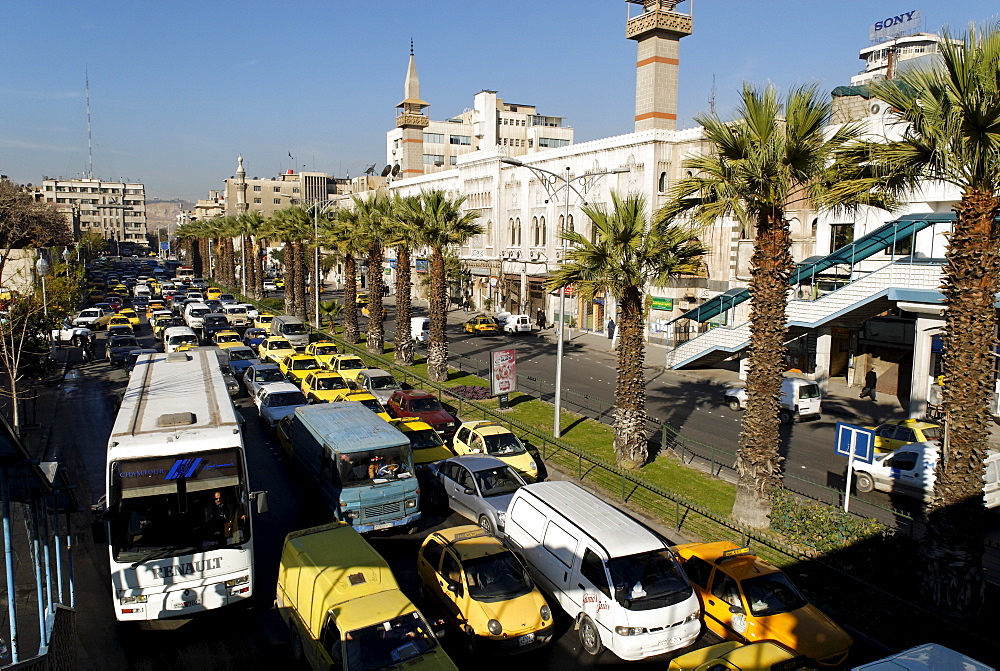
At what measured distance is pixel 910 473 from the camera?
56.8 feet

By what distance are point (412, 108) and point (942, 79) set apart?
8308 cm

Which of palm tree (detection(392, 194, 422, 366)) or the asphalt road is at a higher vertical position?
palm tree (detection(392, 194, 422, 366))

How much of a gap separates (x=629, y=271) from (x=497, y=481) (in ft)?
23.2

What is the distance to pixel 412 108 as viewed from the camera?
88.0 m

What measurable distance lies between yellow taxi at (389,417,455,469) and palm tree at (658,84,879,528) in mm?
7959

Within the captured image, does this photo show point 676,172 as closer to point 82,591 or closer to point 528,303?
point 528,303

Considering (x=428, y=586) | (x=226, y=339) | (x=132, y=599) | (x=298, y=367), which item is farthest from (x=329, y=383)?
(x=132, y=599)

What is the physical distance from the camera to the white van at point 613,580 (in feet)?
33.2

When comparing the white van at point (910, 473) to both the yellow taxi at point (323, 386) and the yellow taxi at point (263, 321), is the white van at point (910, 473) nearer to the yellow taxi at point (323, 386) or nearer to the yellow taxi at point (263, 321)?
the yellow taxi at point (323, 386)

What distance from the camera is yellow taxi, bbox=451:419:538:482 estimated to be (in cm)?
1803

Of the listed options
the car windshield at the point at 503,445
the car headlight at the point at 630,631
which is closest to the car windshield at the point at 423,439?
A: the car windshield at the point at 503,445

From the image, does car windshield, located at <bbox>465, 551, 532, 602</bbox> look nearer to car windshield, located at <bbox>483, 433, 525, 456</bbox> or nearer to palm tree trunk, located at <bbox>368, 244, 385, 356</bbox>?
car windshield, located at <bbox>483, 433, 525, 456</bbox>

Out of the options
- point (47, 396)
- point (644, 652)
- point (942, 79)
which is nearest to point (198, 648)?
point (644, 652)

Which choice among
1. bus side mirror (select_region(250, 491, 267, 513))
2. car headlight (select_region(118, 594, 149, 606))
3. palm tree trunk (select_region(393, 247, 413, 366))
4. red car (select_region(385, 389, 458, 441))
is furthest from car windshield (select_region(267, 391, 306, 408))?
car headlight (select_region(118, 594, 149, 606))
